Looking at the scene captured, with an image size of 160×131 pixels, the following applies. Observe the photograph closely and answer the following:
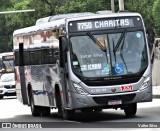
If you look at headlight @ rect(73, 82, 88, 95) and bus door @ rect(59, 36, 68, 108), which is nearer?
headlight @ rect(73, 82, 88, 95)

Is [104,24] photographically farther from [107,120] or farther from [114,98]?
[107,120]

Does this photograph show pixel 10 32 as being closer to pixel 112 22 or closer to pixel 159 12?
pixel 159 12

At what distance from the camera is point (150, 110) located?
78.5 feet

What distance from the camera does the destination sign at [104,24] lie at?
20359 millimetres

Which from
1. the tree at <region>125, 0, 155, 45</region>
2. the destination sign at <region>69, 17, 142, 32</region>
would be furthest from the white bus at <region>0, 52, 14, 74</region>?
the destination sign at <region>69, 17, 142, 32</region>

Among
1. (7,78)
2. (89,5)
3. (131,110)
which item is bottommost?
(89,5)

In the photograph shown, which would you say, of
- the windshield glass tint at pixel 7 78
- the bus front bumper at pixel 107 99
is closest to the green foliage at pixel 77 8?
the windshield glass tint at pixel 7 78

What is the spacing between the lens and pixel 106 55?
792 inches

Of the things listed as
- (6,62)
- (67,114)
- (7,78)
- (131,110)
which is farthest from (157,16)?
(67,114)

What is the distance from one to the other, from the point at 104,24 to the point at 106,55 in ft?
2.94

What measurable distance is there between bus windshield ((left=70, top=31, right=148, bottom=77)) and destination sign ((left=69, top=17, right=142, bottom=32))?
0.23m

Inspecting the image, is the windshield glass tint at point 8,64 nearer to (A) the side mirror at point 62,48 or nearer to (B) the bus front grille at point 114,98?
(A) the side mirror at point 62,48

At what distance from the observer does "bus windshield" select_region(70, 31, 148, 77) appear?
65.6 feet

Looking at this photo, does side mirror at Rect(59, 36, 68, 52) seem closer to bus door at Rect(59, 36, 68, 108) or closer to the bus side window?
bus door at Rect(59, 36, 68, 108)
